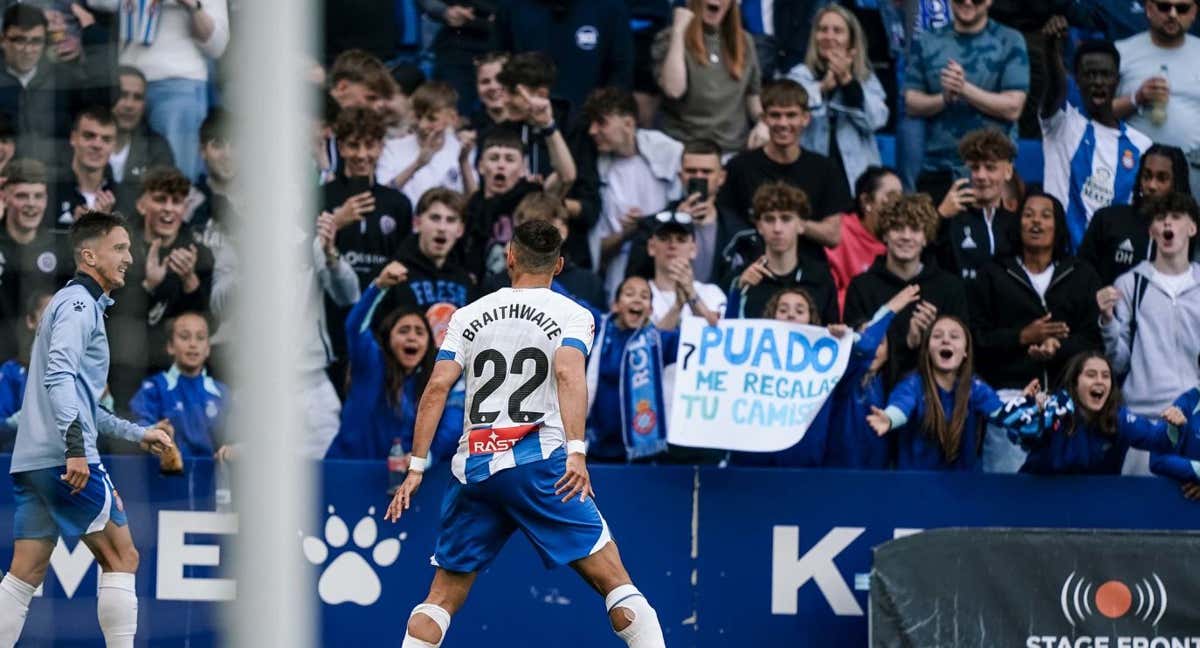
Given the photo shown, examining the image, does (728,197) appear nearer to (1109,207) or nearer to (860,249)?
(860,249)

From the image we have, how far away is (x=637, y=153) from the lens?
30.8 ft

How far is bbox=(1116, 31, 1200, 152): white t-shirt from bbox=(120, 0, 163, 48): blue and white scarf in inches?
205

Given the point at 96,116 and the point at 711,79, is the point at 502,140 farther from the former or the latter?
the point at 96,116

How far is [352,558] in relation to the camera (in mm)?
8492

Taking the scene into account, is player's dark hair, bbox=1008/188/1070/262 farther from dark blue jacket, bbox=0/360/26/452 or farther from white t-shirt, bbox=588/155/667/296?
dark blue jacket, bbox=0/360/26/452

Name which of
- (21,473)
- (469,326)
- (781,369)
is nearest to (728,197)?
(781,369)

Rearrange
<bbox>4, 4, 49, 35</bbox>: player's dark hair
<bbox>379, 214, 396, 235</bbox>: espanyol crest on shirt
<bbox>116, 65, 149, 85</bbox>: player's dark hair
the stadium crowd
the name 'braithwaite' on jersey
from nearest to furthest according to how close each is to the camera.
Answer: the name 'braithwaite' on jersey
<bbox>116, 65, 149, 85</bbox>: player's dark hair
<bbox>4, 4, 49, 35</bbox>: player's dark hair
the stadium crowd
<bbox>379, 214, 396, 235</bbox>: espanyol crest on shirt

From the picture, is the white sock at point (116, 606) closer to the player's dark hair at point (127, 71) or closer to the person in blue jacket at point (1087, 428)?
the player's dark hair at point (127, 71)

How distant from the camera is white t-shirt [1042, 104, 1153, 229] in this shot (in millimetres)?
9469

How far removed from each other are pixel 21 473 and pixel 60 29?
6.10 feet

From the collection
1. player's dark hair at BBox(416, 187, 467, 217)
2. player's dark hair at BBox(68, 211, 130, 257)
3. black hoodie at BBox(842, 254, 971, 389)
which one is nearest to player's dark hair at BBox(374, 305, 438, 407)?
player's dark hair at BBox(416, 187, 467, 217)

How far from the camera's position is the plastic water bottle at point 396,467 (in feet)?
26.8

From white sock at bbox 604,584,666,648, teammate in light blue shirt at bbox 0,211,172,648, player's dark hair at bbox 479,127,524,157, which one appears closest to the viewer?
white sock at bbox 604,584,666,648

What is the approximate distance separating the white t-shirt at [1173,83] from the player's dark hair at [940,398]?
6.92ft
